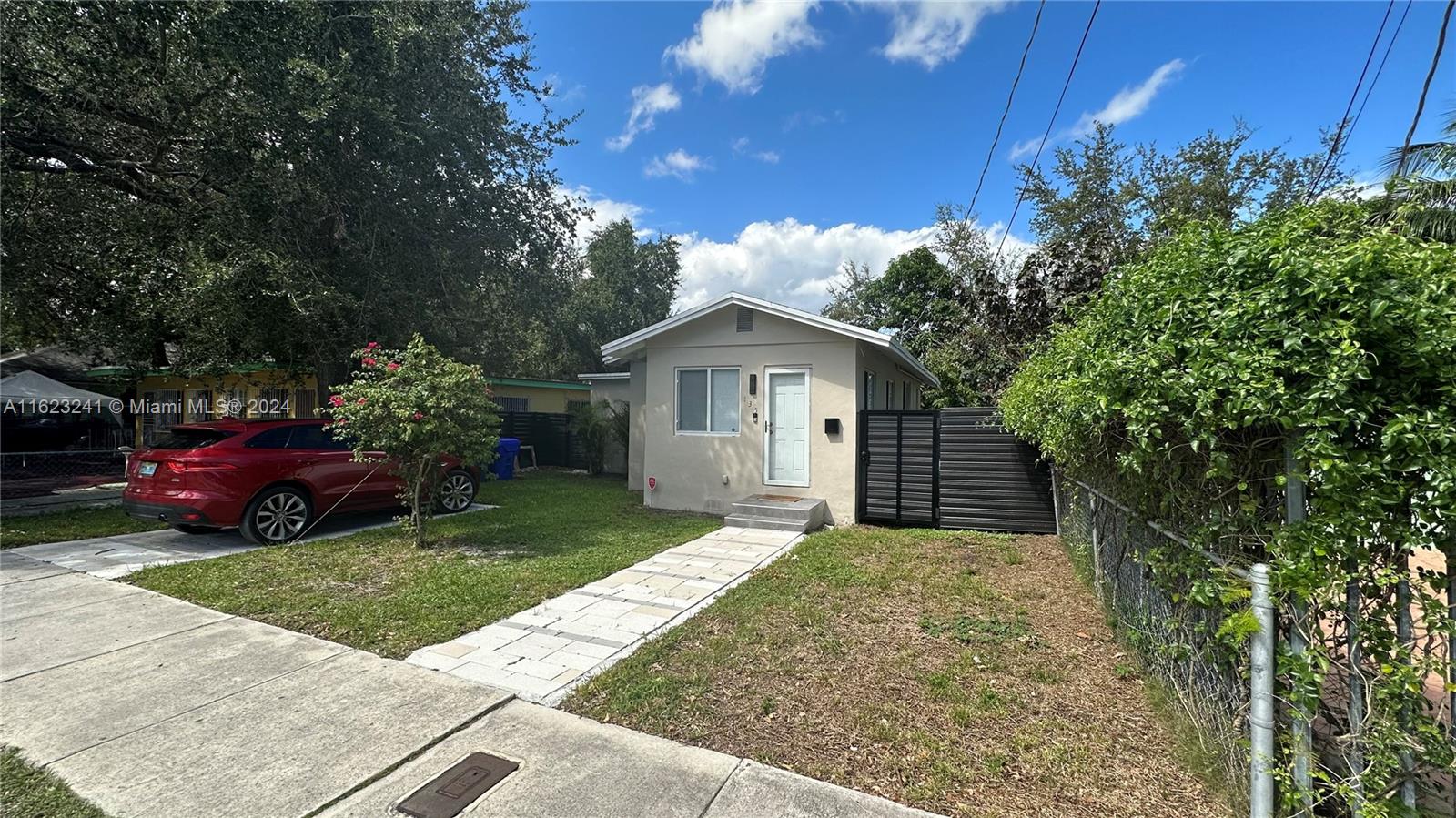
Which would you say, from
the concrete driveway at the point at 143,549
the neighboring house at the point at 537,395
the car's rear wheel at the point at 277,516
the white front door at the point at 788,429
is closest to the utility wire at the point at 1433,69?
the white front door at the point at 788,429

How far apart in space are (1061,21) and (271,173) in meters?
10.3

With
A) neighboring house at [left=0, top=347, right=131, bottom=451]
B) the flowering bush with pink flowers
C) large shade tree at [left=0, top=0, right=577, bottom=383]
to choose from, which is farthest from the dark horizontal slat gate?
neighboring house at [left=0, top=347, right=131, bottom=451]

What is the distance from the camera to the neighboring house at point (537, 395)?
18844 millimetres

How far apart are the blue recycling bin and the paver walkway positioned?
8.52m

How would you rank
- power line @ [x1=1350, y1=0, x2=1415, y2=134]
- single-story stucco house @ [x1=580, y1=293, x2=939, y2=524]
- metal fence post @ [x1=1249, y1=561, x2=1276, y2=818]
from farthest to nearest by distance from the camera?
single-story stucco house @ [x1=580, y1=293, x2=939, y2=524]
power line @ [x1=1350, y1=0, x2=1415, y2=134]
metal fence post @ [x1=1249, y1=561, x2=1276, y2=818]

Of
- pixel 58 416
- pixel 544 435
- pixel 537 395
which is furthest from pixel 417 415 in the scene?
pixel 58 416

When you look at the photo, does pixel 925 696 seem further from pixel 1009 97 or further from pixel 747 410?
pixel 1009 97

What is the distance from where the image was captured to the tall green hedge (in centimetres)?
164

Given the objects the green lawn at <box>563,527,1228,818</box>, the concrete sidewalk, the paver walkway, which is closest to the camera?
the concrete sidewalk

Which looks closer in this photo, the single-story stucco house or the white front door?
the single-story stucco house

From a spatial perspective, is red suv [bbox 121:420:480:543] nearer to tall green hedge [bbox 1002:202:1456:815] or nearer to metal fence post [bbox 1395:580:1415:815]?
tall green hedge [bbox 1002:202:1456:815]

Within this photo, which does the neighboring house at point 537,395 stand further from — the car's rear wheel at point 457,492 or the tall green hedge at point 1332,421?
the tall green hedge at point 1332,421

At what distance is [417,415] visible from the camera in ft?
20.8

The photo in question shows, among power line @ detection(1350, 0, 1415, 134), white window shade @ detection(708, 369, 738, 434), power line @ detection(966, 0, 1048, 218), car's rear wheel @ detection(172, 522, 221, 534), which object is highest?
power line @ detection(966, 0, 1048, 218)
